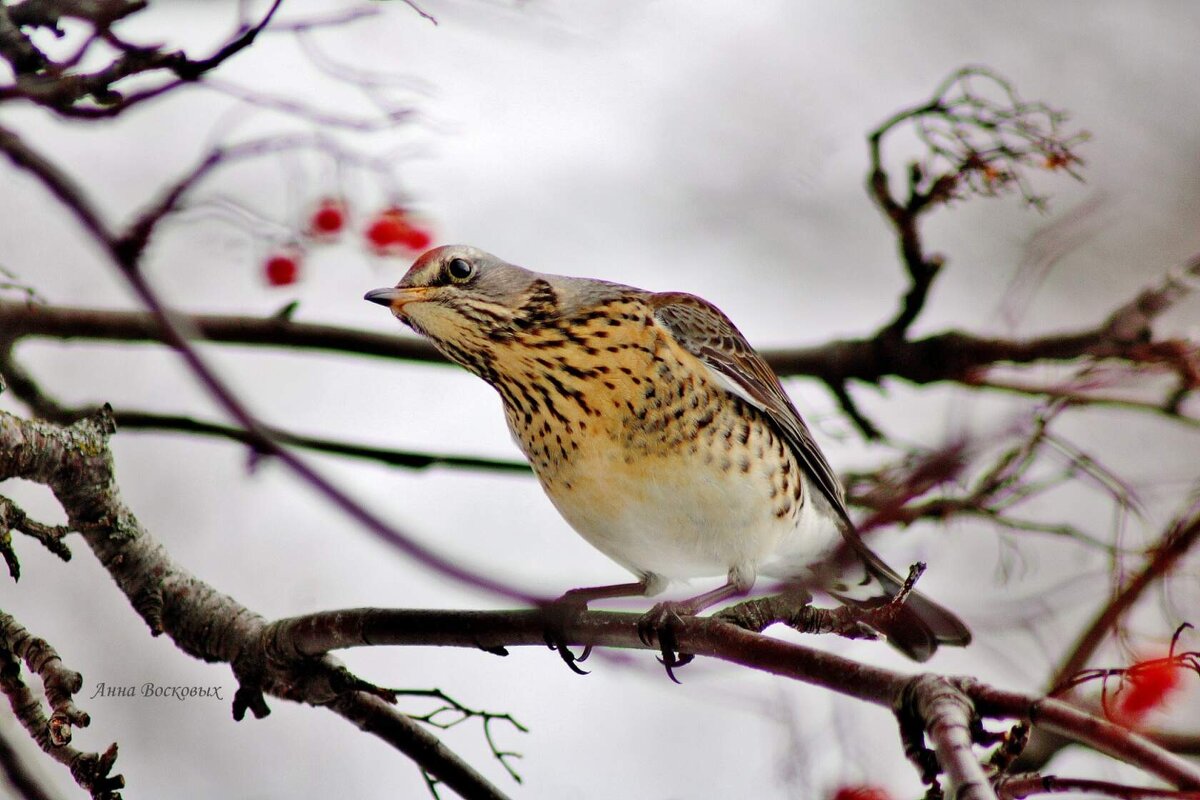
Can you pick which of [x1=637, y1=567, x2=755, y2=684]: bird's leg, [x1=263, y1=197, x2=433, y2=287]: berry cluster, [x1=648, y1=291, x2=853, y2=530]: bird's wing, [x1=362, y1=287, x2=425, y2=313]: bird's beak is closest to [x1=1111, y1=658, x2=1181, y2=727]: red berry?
[x1=637, y1=567, x2=755, y2=684]: bird's leg

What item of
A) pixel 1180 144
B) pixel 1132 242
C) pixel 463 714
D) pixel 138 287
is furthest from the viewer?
pixel 1180 144

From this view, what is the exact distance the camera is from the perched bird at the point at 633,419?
276cm

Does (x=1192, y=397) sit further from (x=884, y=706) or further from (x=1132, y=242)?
(x=1132, y=242)

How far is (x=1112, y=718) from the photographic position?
1.69m

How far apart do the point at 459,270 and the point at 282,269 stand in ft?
2.37

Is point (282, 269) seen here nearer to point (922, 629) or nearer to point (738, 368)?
point (738, 368)

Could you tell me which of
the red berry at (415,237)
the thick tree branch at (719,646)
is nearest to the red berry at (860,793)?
the thick tree branch at (719,646)

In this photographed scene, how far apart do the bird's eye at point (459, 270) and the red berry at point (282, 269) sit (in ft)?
2.21

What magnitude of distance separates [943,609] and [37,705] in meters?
1.94

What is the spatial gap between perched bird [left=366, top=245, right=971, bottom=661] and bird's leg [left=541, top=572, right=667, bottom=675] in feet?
0.04

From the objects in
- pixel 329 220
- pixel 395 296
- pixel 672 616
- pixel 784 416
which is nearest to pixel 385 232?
pixel 329 220

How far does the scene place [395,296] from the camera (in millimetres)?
2703

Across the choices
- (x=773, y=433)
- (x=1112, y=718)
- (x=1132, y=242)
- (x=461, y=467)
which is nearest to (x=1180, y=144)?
(x=1132, y=242)

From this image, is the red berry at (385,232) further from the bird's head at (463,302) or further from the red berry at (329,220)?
the bird's head at (463,302)
